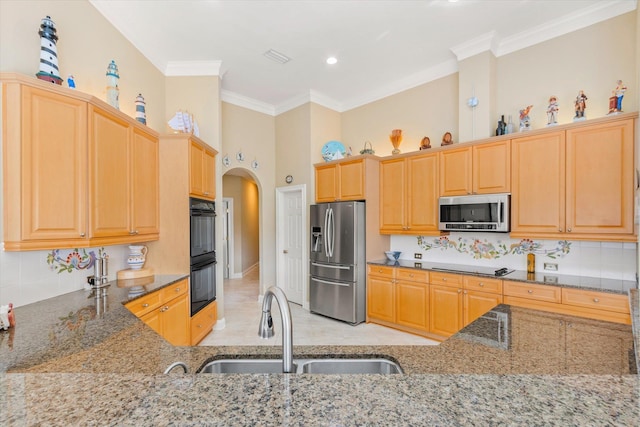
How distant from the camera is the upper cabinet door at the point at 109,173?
2.17 meters

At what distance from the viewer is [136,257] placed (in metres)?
2.97

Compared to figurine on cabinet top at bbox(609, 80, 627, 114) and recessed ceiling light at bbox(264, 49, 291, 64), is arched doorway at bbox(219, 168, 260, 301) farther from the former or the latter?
figurine on cabinet top at bbox(609, 80, 627, 114)

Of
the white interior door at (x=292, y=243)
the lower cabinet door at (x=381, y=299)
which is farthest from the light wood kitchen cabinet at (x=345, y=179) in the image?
the lower cabinet door at (x=381, y=299)

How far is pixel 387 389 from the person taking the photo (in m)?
0.71

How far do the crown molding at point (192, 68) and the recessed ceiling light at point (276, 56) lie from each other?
68 cm

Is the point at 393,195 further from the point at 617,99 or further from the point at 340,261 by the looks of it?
the point at 617,99

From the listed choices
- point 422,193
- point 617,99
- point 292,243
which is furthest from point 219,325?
point 617,99

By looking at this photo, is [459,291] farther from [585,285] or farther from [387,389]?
[387,389]

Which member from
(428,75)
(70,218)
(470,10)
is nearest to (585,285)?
(470,10)

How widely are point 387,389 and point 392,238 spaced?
3.86m

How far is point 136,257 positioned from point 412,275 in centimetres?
318

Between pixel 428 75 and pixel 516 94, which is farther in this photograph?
pixel 428 75

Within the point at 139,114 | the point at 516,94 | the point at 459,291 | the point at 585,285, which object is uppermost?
the point at 516,94

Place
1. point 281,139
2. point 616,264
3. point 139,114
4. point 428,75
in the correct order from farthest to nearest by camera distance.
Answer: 1. point 281,139
2. point 428,75
3. point 139,114
4. point 616,264
